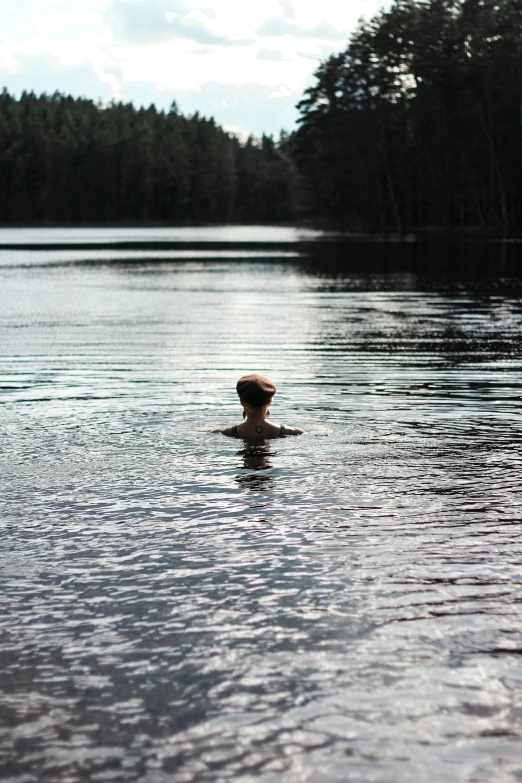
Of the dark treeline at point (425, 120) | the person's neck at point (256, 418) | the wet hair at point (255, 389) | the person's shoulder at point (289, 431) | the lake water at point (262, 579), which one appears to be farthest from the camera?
the dark treeline at point (425, 120)

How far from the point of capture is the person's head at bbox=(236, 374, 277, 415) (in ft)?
31.7

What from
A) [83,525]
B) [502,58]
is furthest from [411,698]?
[502,58]

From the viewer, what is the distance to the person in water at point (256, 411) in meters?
9.70

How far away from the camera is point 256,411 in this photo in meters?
10.2

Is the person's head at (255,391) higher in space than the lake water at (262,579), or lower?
higher

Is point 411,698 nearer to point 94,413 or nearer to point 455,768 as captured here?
point 455,768

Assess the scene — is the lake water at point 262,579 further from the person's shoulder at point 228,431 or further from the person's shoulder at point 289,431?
the person's shoulder at point 228,431

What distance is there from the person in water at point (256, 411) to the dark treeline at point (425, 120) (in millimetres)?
75648

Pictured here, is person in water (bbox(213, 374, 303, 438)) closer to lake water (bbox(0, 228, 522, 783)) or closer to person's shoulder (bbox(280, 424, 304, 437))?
person's shoulder (bbox(280, 424, 304, 437))

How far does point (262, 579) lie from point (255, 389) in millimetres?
3741

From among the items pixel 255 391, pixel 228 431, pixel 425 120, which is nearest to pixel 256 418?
pixel 228 431

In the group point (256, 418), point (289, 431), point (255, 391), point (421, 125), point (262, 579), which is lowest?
point (262, 579)

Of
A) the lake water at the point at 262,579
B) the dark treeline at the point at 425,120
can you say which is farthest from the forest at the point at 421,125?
the lake water at the point at 262,579

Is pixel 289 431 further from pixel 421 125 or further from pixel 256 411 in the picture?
pixel 421 125
